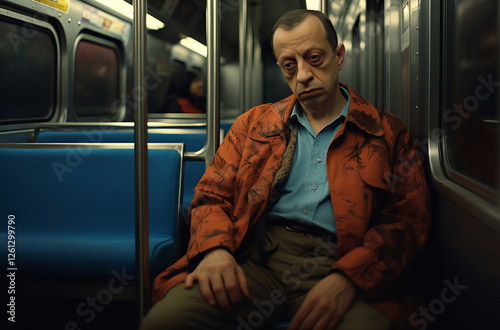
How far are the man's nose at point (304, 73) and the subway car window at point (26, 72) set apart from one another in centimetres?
229

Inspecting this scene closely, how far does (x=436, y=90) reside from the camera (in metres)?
1.42

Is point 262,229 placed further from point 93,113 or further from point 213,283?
point 93,113

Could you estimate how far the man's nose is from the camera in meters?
1.26

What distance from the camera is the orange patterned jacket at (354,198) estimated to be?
1.08 m

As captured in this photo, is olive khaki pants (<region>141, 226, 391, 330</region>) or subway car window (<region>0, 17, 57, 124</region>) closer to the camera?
olive khaki pants (<region>141, 226, 391, 330</region>)

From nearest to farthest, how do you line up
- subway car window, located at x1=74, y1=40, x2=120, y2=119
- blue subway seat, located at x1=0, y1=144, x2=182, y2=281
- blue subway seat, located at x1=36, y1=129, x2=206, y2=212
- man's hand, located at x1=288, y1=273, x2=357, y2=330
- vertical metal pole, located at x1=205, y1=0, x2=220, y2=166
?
1. man's hand, located at x1=288, y1=273, x2=357, y2=330
2. vertical metal pole, located at x1=205, y1=0, x2=220, y2=166
3. blue subway seat, located at x1=0, y1=144, x2=182, y2=281
4. blue subway seat, located at x1=36, y1=129, x2=206, y2=212
5. subway car window, located at x1=74, y1=40, x2=120, y2=119

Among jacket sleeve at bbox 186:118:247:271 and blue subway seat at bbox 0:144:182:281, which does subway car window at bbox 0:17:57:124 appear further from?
jacket sleeve at bbox 186:118:247:271

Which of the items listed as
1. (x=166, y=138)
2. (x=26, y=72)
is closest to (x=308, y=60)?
(x=166, y=138)

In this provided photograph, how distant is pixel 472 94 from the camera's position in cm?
116

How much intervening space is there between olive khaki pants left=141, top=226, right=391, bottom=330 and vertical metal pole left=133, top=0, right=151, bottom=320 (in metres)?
0.11

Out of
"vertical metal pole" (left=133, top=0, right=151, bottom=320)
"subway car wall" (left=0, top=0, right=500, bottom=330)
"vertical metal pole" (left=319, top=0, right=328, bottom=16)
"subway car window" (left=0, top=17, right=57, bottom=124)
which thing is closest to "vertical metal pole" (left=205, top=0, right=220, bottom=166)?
"subway car wall" (left=0, top=0, right=500, bottom=330)

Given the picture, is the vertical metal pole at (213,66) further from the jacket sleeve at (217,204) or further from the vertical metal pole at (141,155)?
the vertical metal pole at (141,155)

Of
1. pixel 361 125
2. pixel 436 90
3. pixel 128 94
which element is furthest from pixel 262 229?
pixel 128 94

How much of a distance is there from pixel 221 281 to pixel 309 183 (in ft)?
1.21
